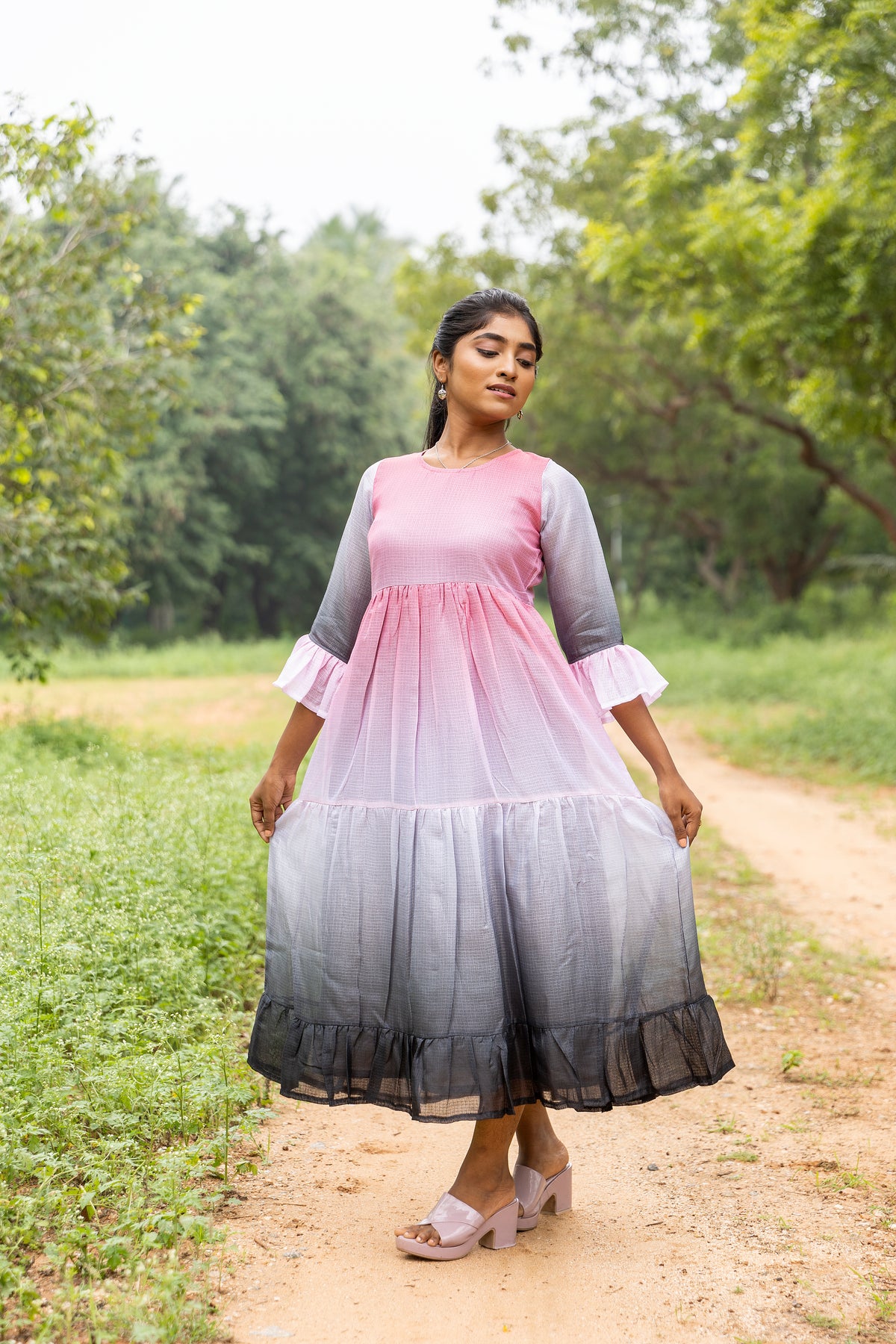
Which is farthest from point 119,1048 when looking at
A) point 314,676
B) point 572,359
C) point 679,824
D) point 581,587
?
point 572,359

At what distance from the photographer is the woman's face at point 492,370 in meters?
2.87

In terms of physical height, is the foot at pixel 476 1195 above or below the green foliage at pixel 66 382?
below

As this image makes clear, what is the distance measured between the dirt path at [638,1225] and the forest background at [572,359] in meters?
5.83

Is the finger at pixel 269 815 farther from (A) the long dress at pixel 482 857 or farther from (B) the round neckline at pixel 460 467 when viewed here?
(B) the round neckline at pixel 460 467

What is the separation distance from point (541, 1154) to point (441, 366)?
1867mm

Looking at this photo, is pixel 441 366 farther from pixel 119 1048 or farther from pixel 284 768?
pixel 119 1048

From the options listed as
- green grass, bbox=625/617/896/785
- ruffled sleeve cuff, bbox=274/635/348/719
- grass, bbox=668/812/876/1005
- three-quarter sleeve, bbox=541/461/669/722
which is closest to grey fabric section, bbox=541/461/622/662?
three-quarter sleeve, bbox=541/461/669/722

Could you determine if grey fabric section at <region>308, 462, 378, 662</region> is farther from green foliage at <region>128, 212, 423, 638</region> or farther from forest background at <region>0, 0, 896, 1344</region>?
green foliage at <region>128, 212, 423, 638</region>

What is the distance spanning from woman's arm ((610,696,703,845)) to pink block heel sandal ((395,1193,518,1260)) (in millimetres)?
919

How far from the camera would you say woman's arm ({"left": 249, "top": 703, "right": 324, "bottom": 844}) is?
2920mm

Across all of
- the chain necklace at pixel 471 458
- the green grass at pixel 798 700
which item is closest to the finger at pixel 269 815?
the chain necklace at pixel 471 458

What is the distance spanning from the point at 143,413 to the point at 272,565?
23.3 m

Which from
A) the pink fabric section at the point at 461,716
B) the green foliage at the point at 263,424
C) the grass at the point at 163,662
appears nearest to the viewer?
the pink fabric section at the point at 461,716

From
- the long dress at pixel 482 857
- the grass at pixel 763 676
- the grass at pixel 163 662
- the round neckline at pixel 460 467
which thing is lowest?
the grass at pixel 163 662
